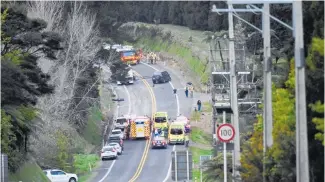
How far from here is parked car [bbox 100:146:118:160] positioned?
338ft

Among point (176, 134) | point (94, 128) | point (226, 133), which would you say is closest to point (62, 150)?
point (94, 128)

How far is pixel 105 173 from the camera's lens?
97.5 m

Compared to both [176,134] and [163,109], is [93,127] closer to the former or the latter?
[176,134]

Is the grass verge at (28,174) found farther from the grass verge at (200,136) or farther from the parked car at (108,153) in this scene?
the grass verge at (200,136)

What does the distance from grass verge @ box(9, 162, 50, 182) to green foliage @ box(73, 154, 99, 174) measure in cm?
1873

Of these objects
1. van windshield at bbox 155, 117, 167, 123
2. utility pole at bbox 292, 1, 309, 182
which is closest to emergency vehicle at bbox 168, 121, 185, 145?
van windshield at bbox 155, 117, 167, 123

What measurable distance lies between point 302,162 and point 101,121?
82.3 metres

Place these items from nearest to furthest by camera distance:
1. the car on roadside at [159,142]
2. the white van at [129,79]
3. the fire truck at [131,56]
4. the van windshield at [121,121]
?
the car on roadside at [159,142]
the van windshield at [121,121]
the white van at [129,79]
the fire truck at [131,56]

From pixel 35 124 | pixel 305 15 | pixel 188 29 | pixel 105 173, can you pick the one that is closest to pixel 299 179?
pixel 305 15

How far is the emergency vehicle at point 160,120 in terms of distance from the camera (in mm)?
116562

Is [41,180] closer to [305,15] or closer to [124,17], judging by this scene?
[305,15]

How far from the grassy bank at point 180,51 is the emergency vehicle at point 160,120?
1006cm

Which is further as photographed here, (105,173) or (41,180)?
(105,173)

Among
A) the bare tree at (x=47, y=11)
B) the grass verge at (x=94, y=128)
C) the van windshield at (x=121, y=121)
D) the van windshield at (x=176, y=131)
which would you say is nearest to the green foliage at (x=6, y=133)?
the bare tree at (x=47, y=11)
